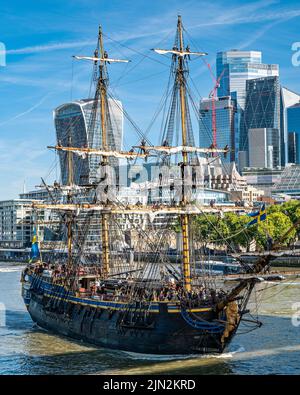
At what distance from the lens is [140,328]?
139 feet

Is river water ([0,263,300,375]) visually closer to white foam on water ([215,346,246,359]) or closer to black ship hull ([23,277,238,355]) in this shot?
white foam on water ([215,346,246,359])

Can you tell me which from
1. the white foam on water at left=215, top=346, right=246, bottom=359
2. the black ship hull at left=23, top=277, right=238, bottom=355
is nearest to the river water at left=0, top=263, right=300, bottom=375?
the white foam on water at left=215, top=346, right=246, bottom=359

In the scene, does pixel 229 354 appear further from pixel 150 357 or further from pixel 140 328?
pixel 140 328

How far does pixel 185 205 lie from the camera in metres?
47.2

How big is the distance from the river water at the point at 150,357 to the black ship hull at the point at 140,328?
582 mm

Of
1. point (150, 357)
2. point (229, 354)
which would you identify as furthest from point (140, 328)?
point (229, 354)

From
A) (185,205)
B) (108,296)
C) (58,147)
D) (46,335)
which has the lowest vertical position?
(46,335)

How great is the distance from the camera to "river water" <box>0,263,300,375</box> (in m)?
38.6

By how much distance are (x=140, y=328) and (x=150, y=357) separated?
188cm
